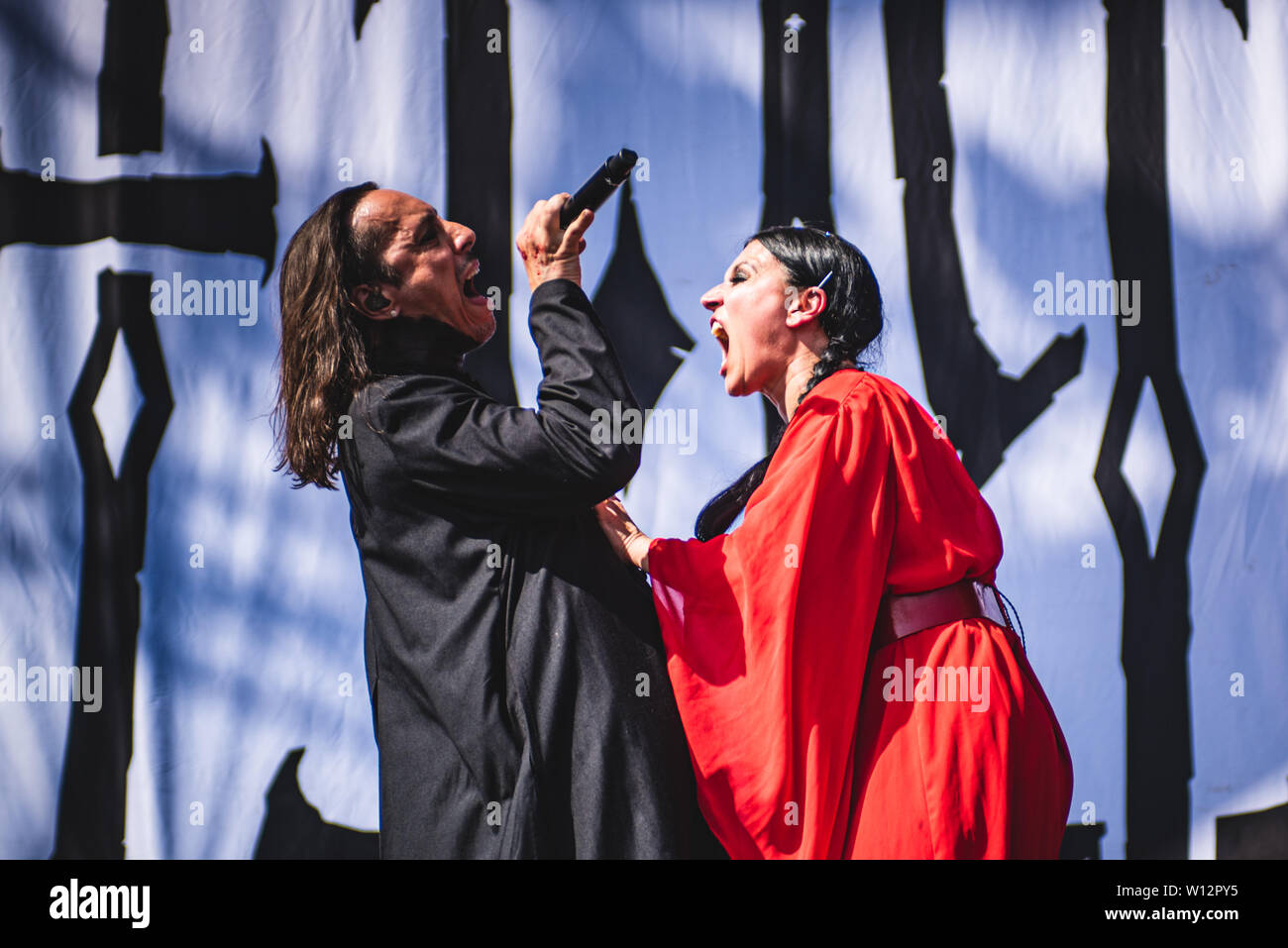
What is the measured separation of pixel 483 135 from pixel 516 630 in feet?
5.43

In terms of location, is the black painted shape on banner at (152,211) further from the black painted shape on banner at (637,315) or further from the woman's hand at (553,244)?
the woman's hand at (553,244)

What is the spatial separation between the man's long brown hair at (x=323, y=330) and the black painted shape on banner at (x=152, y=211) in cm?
112

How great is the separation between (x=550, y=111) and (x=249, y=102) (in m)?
0.78

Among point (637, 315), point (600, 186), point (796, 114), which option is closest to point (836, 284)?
point (600, 186)

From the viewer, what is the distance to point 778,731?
61.2 inches

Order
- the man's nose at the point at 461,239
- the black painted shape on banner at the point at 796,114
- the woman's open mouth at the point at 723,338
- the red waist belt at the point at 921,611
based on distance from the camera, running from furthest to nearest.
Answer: the black painted shape on banner at the point at 796,114, the woman's open mouth at the point at 723,338, the man's nose at the point at 461,239, the red waist belt at the point at 921,611

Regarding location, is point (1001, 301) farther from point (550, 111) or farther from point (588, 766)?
point (588, 766)

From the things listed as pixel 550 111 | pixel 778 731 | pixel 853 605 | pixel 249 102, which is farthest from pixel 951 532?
pixel 249 102

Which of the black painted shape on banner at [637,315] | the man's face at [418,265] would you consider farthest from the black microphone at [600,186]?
the black painted shape on banner at [637,315]

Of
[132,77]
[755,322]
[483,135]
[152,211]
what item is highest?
[132,77]

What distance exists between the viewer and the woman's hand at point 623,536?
5.60 feet

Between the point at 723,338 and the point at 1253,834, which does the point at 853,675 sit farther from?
the point at 1253,834

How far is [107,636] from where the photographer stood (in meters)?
2.70
